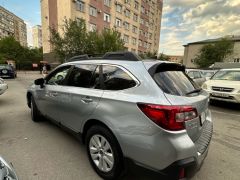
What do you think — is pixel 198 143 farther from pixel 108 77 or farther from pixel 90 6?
pixel 90 6

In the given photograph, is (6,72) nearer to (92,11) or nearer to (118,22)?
(92,11)

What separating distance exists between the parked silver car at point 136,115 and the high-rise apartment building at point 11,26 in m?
80.3

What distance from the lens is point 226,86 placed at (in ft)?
22.3

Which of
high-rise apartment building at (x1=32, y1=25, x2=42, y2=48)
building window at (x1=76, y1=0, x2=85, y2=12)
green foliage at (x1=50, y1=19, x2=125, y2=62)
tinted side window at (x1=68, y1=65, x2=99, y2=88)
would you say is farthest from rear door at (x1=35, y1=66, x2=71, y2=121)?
high-rise apartment building at (x1=32, y1=25, x2=42, y2=48)

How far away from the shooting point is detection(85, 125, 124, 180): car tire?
230cm

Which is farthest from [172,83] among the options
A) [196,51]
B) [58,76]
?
[196,51]

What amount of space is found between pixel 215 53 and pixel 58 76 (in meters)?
38.9

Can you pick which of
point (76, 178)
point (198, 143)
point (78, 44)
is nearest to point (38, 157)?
point (76, 178)

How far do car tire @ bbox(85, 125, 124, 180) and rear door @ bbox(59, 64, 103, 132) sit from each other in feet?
1.04

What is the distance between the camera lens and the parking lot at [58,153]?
261 cm

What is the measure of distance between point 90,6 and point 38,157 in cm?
3099

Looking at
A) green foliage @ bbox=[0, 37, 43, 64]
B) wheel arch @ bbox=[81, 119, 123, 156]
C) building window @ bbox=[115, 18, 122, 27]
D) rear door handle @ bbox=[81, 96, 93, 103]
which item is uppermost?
building window @ bbox=[115, 18, 122, 27]

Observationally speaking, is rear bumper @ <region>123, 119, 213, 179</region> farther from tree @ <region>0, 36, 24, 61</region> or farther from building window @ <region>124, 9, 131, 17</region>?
tree @ <region>0, 36, 24, 61</region>

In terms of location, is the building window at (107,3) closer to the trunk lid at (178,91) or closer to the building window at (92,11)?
the building window at (92,11)
